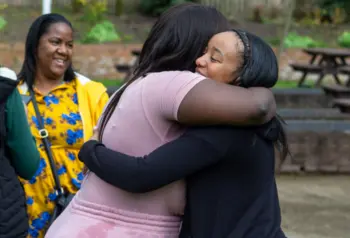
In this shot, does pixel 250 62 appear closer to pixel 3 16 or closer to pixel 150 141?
pixel 150 141

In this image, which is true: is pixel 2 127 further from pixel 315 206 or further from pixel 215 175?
pixel 315 206

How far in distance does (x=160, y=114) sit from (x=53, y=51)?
227 cm

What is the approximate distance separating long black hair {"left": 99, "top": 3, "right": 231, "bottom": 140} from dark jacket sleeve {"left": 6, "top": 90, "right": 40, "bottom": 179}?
80cm

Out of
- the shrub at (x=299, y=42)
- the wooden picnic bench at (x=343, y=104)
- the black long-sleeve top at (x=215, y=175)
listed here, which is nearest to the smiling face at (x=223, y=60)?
the black long-sleeve top at (x=215, y=175)

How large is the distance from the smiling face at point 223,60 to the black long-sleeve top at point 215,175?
0.17 m

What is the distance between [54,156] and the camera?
4.02 meters

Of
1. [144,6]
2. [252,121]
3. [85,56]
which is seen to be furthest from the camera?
[144,6]

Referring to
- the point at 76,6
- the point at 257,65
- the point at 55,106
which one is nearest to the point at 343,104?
the point at 55,106

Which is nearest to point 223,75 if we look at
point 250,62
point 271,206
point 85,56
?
point 250,62

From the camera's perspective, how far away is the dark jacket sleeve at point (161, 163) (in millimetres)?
2043

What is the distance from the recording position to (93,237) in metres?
2.14

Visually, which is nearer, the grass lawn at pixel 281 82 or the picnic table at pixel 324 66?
the picnic table at pixel 324 66

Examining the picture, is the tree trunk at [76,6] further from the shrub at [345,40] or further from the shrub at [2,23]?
the shrub at [345,40]

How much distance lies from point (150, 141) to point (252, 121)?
0.95 ft
